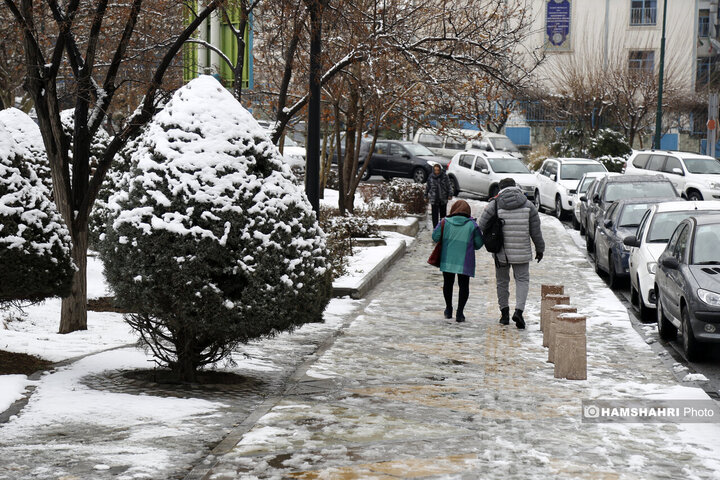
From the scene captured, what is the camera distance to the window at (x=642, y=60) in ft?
180

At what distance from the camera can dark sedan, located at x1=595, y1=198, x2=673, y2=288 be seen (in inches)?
621

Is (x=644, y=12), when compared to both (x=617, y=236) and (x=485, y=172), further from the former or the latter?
(x=617, y=236)

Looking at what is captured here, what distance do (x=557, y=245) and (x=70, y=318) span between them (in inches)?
533

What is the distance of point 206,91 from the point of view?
329 inches

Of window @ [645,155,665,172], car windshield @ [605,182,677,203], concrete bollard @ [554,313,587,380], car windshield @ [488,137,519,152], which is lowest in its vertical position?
concrete bollard @ [554,313,587,380]

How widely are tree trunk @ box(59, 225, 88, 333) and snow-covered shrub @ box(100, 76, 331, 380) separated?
2.61 meters

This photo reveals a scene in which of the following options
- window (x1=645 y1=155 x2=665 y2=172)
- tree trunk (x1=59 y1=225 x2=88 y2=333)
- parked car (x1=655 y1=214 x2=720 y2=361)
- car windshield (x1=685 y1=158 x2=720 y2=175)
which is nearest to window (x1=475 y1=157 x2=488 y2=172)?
window (x1=645 y1=155 x2=665 y2=172)

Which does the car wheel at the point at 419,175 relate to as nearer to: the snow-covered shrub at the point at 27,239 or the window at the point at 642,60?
the window at the point at 642,60

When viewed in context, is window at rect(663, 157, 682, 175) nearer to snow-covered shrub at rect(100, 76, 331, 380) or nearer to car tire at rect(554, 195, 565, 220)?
car tire at rect(554, 195, 565, 220)

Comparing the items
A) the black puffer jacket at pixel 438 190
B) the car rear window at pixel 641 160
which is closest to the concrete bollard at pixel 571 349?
the black puffer jacket at pixel 438 190

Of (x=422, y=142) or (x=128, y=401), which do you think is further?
(x=422, y=142)

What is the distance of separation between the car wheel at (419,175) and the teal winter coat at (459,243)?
1029 inches

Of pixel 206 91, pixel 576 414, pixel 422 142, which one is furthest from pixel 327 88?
pixel 422 142

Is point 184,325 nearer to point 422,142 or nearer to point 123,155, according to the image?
point 123,155
